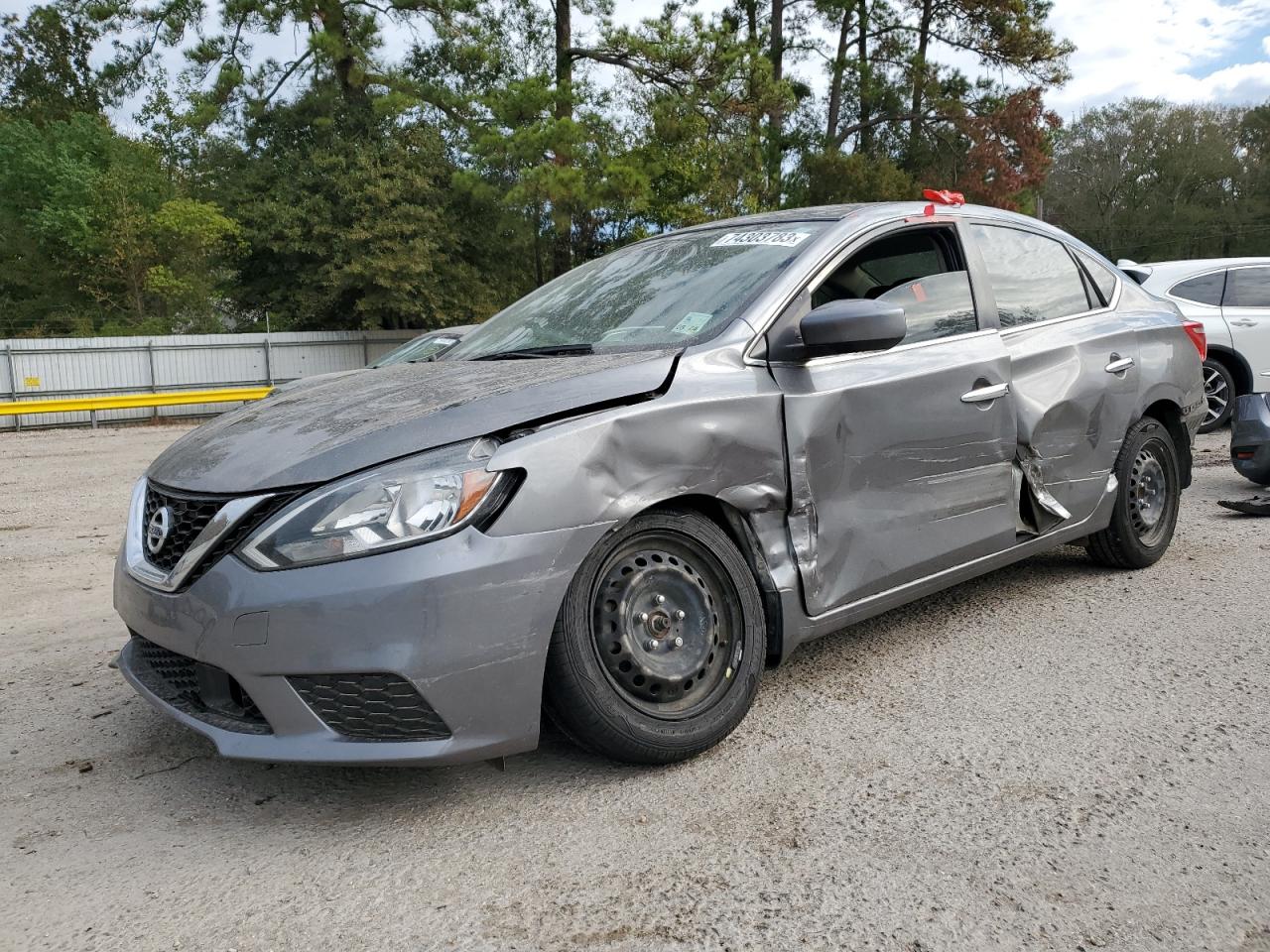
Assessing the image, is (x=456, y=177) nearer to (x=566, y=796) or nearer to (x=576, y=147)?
(x=576, y=147)

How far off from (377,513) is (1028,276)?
120 inches

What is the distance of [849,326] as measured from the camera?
3.08 m

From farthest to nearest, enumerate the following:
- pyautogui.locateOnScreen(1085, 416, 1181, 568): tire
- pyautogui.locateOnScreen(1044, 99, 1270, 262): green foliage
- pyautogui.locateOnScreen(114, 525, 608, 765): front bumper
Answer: pyautogui.locateOnScreen(1044, 99, 1270, 262): green foliage
pyautogui.locateOnScreen(1085, 416, 1181, 568): tire
pyautogui.locateOnScreen(114, 525, 608, 765): front bumper

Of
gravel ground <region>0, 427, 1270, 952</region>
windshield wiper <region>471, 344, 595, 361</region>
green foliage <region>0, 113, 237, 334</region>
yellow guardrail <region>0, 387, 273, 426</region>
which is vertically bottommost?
yellow guardrail <region>0, 387, 273, 426</region>

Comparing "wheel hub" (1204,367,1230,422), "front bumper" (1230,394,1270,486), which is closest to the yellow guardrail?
"wheel hub" (1204,367,1230,422)

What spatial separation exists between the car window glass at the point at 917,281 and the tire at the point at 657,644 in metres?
1.10

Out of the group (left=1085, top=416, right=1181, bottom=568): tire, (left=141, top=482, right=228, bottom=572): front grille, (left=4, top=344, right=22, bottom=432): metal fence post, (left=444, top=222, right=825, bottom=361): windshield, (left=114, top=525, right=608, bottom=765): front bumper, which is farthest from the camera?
(left=4, top=344, right=22, bottom=432): metal fence post

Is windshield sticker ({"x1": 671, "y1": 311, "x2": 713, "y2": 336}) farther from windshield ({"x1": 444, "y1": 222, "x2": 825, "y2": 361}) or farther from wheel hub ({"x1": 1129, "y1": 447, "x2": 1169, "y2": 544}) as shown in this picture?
wheel hub ({"x1": 1129, "y1": 447, "x2": 1169, "y2": 544})

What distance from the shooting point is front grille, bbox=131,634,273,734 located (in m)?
2.62

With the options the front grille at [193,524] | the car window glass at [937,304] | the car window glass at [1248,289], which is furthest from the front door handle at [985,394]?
the car window glass at [1248,289]

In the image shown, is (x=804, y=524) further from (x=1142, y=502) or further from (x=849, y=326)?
(x=1142, y=502)

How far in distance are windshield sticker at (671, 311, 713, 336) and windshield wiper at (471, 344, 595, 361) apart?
28 centimetres

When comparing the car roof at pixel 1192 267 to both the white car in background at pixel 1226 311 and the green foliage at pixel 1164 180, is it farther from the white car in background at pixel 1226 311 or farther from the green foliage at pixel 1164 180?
the green foliage at pixel 1164 180

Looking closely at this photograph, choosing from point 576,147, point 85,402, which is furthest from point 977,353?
point 576,147
